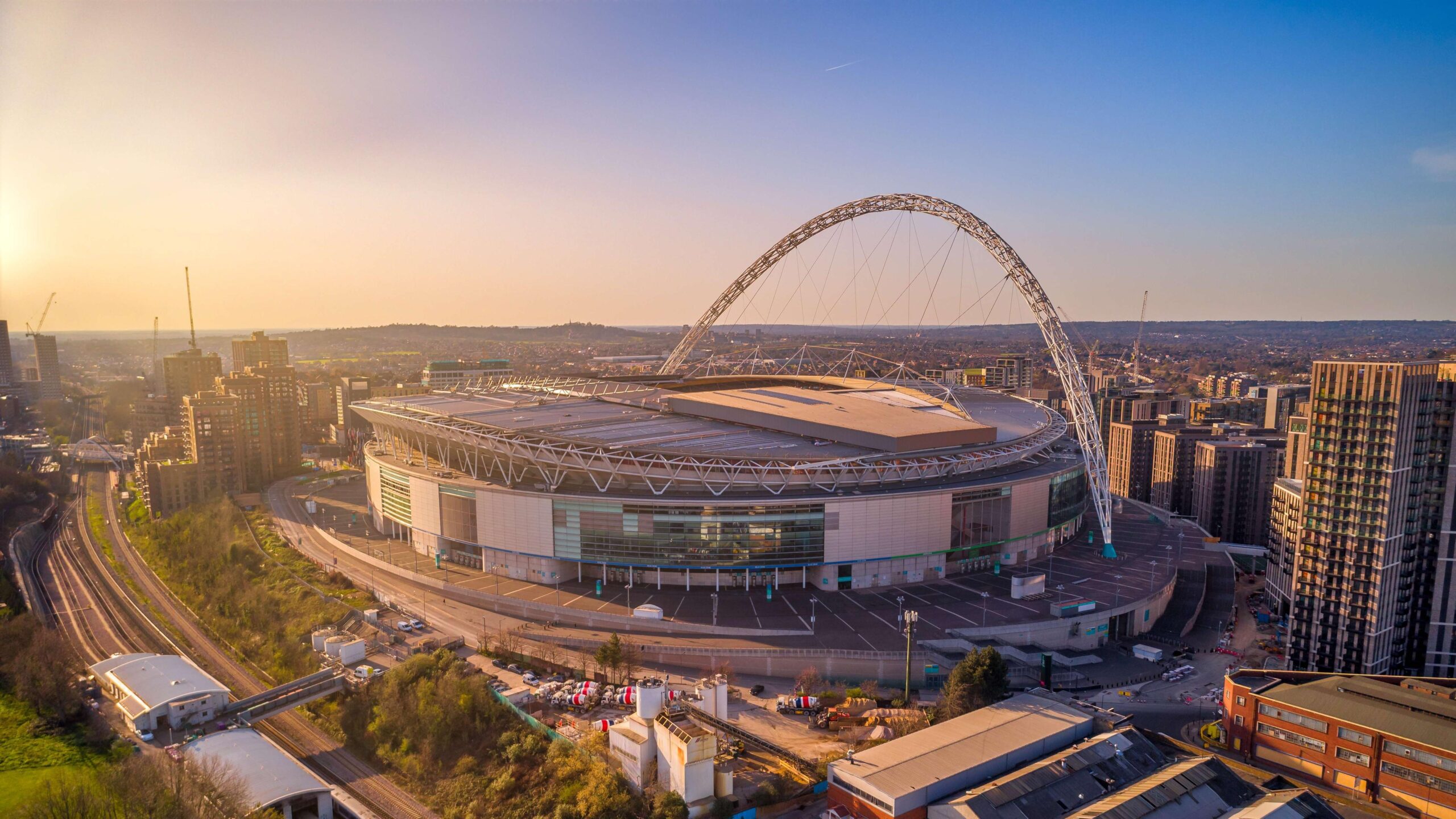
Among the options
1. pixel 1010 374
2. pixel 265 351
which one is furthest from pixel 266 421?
pixel 1010 374

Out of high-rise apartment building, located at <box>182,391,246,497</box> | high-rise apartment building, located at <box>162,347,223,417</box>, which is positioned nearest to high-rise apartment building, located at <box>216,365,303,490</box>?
high-rise apartment building, located at <box>182,391,246,497</box>

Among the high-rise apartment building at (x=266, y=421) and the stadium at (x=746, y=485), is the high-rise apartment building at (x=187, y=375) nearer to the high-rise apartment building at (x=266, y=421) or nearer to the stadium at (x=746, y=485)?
the high-rise apartment building at (x=266, y=421)

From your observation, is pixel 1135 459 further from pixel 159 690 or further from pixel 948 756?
pixel 159 690

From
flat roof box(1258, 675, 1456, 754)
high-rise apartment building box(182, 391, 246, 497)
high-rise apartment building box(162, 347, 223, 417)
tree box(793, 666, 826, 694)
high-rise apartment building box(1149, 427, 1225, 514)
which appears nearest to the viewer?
flat roof box(1258, 675, 1456, 754)

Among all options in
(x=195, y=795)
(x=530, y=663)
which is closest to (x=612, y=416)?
(x=530, y=663)

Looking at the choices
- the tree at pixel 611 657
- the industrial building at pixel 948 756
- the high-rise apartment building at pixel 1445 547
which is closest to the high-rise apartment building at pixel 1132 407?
the high-rise apartment building at pixel 1445 547

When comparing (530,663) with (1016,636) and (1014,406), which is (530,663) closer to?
(1016,636)

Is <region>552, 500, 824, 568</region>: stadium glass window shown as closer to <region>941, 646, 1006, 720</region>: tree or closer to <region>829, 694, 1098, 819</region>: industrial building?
<region>941, 646, 1006, 720</region>: tree
